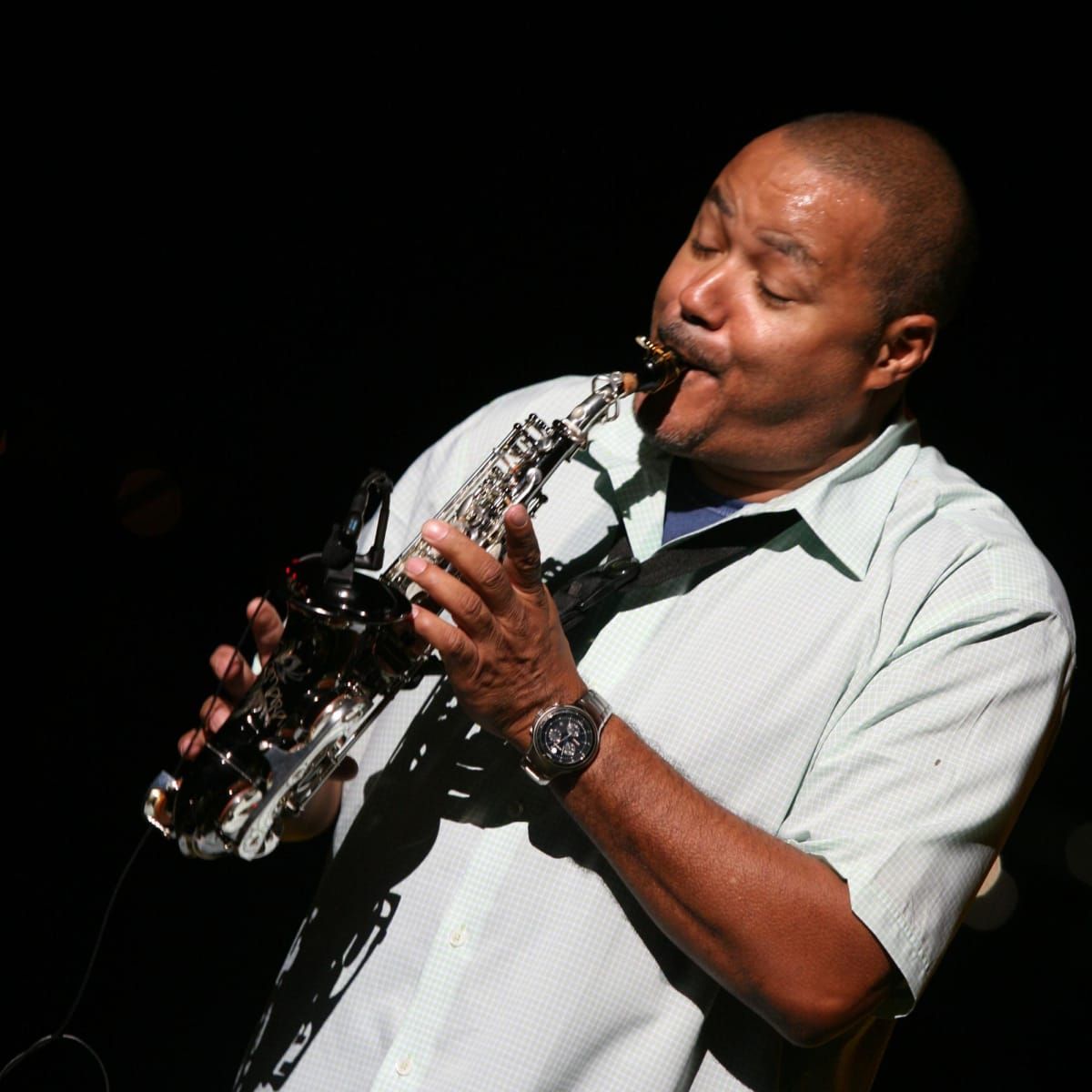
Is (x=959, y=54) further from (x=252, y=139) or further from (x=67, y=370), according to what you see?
(x=67, y=370)

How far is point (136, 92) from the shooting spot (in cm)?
258

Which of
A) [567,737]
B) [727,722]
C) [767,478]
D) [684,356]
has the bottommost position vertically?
[727,722]

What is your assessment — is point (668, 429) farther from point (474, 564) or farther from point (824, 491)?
point (474, 564)

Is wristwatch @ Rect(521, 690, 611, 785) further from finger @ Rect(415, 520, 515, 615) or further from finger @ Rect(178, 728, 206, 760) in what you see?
finger @ Rect(178, 728, 206, 760)

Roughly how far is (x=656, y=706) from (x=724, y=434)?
0.47 metres

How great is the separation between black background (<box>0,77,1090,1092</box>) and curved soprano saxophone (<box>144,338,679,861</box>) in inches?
46.4

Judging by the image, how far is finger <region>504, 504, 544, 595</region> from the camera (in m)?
1.59

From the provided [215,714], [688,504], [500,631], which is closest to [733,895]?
[500,631]

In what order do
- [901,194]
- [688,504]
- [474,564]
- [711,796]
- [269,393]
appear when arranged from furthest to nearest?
[269,393] → [688,504] → [901,194] → [711,796] → [474,564]

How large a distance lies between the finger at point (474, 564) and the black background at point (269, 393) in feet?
4.40

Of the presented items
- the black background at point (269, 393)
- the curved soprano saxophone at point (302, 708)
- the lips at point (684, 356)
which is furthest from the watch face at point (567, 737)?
the black background at point (269, 393)

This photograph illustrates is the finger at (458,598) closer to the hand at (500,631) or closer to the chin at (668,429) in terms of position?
the hand at (500,631)

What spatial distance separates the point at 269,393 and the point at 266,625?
1086 mm

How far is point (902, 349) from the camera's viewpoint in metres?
2.10
